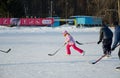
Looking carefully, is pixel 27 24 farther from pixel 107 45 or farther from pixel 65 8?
pixel 65 8

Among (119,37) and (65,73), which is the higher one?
(119,37)

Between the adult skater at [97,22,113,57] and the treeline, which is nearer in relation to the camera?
the adult skater at [97,22,113,57]

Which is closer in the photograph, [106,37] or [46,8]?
[106,37]

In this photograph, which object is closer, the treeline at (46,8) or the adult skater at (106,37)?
the adult skater at (106,37)

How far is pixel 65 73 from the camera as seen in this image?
27.9ft

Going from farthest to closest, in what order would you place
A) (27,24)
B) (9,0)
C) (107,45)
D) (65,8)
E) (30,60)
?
(65,8), (9,0), (27,24), (107,45), (30,60)

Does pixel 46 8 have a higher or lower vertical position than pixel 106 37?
lower

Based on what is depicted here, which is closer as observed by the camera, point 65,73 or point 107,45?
point 65,73

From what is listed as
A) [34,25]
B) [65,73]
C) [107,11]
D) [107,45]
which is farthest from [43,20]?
[65,73]

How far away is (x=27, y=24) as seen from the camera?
1569 inches

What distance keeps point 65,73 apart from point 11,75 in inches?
53.8

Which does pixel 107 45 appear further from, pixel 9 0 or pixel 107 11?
pixel 9 0

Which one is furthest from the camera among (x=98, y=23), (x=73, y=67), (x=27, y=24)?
(x=98, y=23)

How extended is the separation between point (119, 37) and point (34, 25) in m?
30.8
